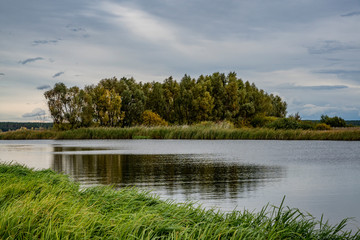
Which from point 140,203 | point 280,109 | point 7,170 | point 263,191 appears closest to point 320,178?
point 263,191

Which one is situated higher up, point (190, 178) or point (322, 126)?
point (322, 126)

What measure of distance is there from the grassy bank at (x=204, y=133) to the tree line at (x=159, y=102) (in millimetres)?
4577

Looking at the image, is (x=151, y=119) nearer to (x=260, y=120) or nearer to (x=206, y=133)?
(x=260, y=120)

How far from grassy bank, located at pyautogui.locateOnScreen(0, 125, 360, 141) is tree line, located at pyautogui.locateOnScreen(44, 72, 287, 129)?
458 centimetres

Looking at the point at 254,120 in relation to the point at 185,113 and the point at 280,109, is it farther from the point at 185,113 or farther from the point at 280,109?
the point at 280,109

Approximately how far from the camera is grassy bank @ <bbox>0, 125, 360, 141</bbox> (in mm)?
36812

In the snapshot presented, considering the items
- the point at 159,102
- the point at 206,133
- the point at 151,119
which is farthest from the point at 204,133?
the point at 159,102

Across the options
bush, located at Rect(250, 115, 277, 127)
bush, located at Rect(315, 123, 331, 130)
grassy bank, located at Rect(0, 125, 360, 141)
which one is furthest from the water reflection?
bush, located at Rect(250, 115, 277, 127)

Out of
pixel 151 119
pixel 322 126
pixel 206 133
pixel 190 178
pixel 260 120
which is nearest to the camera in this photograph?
pixel 190 178

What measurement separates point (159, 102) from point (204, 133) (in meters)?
26.2

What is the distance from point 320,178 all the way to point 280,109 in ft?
247

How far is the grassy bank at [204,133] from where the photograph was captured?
36.8 metres

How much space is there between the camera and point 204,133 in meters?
40.9

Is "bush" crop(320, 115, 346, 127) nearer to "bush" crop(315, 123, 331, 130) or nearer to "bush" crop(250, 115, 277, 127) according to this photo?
"bush" crop(315, 123, 331, 130)
